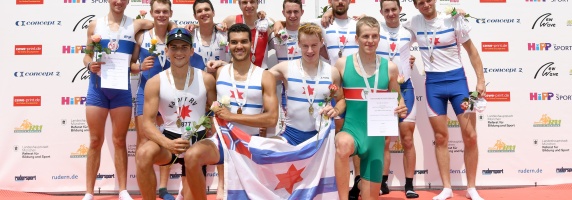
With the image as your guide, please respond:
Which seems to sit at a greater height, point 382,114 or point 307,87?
point 307,87

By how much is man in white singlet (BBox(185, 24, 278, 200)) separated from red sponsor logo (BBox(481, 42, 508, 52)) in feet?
10.7

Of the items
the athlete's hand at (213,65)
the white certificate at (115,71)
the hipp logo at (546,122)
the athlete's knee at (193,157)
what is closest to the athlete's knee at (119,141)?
the white certificate at (115,71)

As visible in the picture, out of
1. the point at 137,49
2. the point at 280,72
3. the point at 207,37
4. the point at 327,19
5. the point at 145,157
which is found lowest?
the point at 145,157

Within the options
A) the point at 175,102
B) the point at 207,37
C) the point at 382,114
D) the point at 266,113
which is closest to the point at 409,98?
the point at 382,114

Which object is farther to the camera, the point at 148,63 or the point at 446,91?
the point at 446,91

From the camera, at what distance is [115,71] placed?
518 cm

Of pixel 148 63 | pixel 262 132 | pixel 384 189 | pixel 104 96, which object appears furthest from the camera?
pixel 384 189

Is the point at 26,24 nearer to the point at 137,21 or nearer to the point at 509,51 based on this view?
the point at 137,21

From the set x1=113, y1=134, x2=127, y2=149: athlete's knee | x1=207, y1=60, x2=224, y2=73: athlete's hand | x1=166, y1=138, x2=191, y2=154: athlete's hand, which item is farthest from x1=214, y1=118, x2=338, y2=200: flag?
x1=113, y1=134, x2=127, y2=149: athlete's knee

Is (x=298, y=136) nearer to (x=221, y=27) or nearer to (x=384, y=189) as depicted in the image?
(x=221, y=27)

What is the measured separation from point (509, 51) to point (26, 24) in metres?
5.73

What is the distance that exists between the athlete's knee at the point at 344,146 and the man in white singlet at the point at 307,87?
0.88 ft

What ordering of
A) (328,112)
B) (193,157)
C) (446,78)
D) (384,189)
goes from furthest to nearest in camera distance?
(384,189)
(446,78)
(328,112)
(193,157)

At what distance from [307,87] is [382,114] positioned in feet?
2.18
